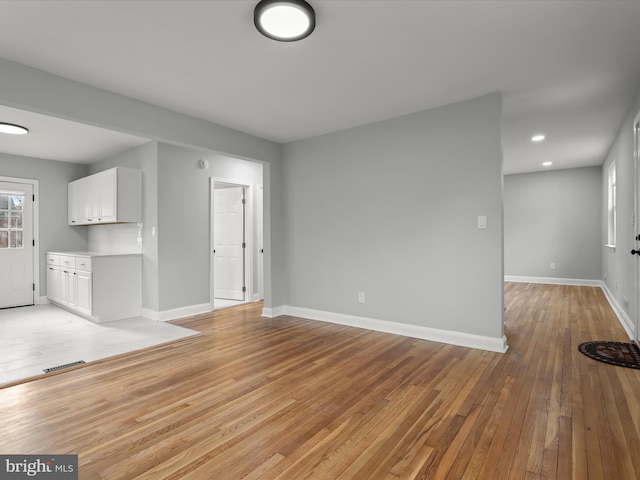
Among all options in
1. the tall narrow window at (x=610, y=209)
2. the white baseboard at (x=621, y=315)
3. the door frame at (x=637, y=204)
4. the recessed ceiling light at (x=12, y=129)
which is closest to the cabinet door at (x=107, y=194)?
the recessed ceiling light at (x=12, y=129)

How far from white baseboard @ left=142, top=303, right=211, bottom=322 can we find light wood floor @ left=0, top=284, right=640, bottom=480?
4.08ft

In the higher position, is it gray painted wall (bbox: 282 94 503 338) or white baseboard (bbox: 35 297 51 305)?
gray painted wall (bbox: 282 94 503 338)

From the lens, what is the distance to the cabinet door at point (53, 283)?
18.7ft

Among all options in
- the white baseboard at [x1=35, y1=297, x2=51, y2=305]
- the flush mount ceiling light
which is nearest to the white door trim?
the flush mount ceiling light

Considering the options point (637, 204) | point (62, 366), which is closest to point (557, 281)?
point (637, 204)

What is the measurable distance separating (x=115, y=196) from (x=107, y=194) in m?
0.36

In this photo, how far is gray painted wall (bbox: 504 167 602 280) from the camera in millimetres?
7305

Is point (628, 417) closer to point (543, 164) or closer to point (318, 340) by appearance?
point (318, 340)

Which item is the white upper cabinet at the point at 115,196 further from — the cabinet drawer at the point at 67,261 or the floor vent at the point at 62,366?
the floor vent at the point at 62,366

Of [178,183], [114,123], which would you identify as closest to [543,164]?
[178,183]

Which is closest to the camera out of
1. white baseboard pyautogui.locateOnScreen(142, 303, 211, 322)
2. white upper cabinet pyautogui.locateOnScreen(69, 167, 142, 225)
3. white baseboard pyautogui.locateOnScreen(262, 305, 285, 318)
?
white baseboard pyautogui.locateOnScreen(142, 303, 211, 322)

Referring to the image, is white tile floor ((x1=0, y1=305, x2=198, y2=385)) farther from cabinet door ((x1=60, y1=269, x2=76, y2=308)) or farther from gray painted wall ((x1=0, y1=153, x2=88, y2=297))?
gray painted wall ((x1=0, y1=153, x2=88, y2=297))

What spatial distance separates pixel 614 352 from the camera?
3330 mm

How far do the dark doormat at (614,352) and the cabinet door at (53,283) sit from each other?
7245 mm
